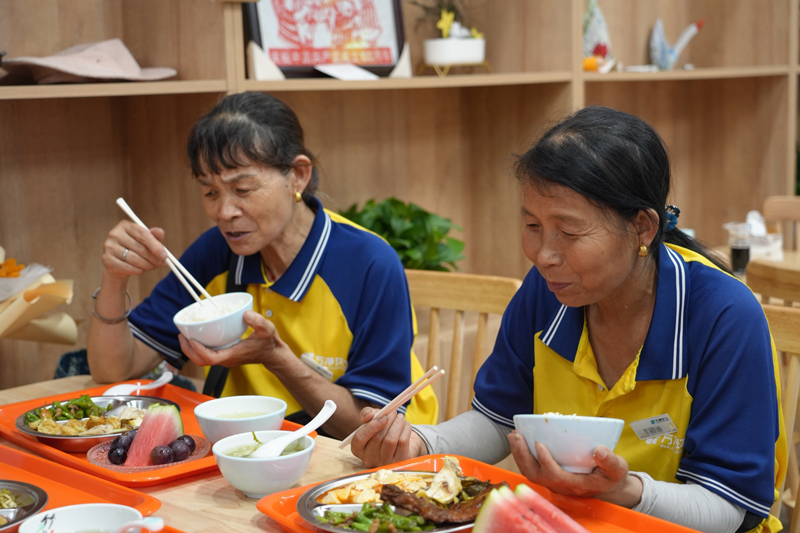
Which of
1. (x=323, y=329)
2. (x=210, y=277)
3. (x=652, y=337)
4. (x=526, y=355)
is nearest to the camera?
(x=652, y=337)

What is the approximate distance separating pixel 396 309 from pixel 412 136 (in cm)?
148

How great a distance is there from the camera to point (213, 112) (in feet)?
5.67

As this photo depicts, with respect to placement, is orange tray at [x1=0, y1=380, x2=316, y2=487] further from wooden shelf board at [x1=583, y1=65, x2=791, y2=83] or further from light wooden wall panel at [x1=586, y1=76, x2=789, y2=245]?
light wooden wall panel at [x1=586, y1=76, x2=789, y2=245]

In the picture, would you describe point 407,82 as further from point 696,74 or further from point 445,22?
point 696,74

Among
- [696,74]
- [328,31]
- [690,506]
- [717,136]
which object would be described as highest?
[328,31]

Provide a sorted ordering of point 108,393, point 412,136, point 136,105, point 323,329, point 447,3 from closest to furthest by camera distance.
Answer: point 108,393 < point 323,329 < point 136,105 < point 447,3 < point 412,136

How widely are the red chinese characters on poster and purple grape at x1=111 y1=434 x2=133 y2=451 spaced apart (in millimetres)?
1403


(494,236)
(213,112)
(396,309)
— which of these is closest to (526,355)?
(396,309)

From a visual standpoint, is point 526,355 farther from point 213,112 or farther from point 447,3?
point 447,3

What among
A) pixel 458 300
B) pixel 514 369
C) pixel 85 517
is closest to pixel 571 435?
pixel 514 369

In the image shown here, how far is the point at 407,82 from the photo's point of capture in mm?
2467

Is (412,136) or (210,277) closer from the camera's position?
(210,277)

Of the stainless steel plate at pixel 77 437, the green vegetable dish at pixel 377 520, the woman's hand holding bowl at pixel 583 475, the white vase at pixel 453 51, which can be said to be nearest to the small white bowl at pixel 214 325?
the stainless steel plate at pixel 77 437

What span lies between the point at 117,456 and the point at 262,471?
0.97ft
